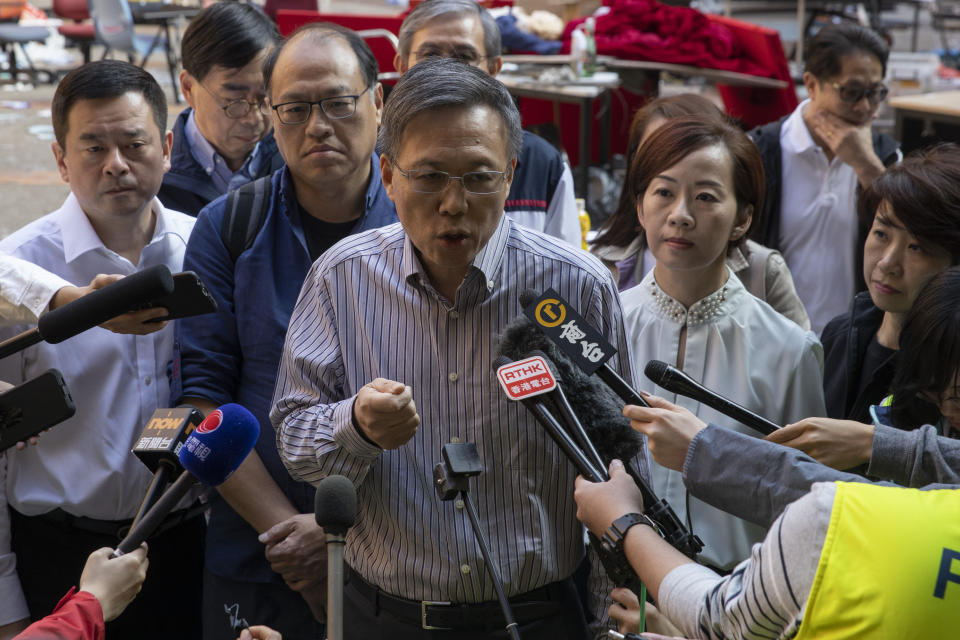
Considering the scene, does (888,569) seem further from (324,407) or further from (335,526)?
(324,407)

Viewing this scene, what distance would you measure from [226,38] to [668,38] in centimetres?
469

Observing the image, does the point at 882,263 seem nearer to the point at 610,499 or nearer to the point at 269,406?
the point at 610,499

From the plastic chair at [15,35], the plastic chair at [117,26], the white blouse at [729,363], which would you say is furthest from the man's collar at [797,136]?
the plastic chair at [15,35]

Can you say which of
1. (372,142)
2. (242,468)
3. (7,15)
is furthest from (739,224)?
(7,15)

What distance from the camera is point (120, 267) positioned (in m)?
2.41

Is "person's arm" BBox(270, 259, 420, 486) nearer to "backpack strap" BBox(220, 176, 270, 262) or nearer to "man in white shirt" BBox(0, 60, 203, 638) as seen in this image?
"backpack strap" BBox(220, 176, 270, 262)

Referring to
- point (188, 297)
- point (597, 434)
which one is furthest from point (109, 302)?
point (597, 434)

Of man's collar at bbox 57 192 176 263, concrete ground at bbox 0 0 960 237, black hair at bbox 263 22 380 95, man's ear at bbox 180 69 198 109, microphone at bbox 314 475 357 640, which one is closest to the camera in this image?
microphone at bbox 314 475 357 640

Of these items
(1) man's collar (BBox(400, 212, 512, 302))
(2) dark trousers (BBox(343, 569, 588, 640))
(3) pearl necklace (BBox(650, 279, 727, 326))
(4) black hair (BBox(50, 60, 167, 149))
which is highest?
(4) black hair (BBox(50, 60, 167, 149))

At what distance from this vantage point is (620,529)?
1.50 metres

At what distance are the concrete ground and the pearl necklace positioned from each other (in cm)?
593

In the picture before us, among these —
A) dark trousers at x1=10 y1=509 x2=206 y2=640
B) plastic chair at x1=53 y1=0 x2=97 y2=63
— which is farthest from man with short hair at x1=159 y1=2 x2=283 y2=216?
plastic chair at x1=53 y1=0 x2=97 y2=63

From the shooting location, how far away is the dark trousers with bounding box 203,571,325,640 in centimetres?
228

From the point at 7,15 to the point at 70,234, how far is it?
1207cm
